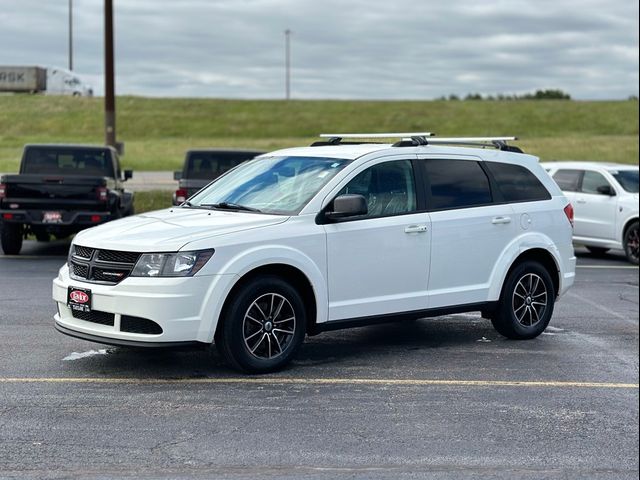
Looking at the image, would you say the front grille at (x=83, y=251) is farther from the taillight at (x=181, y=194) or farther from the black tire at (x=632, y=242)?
the black tire at (x=632, y=242)

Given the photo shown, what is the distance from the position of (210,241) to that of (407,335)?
2837 millimetres

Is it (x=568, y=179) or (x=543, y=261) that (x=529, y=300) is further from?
(x=568, y=179)

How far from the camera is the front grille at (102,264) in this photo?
728 centimetres

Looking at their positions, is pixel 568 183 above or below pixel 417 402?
above

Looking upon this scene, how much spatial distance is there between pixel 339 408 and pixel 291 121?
64.8 meters

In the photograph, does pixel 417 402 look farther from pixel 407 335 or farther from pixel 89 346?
pixel 89 346

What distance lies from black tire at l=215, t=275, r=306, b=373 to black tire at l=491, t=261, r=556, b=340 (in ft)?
7.29

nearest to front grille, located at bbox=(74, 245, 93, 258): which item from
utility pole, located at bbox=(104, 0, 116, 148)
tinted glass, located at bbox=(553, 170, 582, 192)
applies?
→ tinted glass, located at bbox=(553, 170, 582, 192)

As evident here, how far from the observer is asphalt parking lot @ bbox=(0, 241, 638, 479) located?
18.2ft

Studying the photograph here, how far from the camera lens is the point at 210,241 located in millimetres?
7262

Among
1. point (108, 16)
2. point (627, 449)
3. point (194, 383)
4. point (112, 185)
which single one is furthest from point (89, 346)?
point (108, 16)

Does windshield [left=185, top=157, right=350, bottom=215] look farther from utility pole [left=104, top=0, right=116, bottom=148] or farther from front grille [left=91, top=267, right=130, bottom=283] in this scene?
utility pole [left=104, top=0, right=116, bottom=148]

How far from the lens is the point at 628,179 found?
1738cm

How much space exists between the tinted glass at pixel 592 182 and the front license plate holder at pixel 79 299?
11788mm
